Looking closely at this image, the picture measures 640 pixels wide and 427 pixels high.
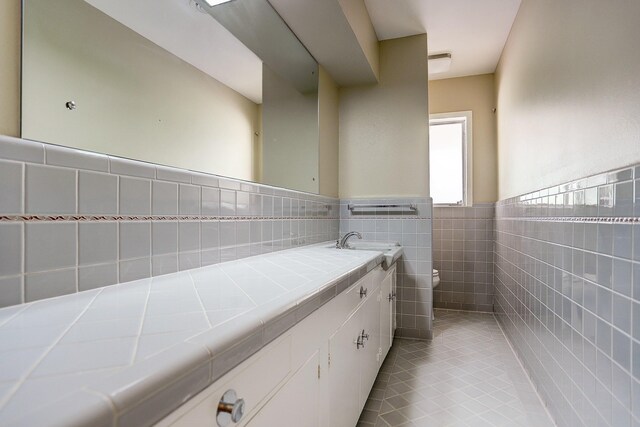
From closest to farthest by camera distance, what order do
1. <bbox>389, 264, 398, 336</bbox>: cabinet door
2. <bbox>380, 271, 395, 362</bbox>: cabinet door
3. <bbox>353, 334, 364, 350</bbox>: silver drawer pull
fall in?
<bbox>353, 334, 364, 350</bbox>: silver drawer pull < <bbox>380, 271, 395, 362</bbox>: cabinet door < <bbox>389, 264, 398, 336</bbox>: cabinet door

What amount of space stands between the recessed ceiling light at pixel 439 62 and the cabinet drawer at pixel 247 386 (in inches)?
130

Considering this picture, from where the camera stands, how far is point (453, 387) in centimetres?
198

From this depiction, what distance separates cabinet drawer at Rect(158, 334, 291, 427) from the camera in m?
0.48

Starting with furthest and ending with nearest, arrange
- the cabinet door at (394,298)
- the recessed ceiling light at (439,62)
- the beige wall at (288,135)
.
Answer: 1. the recessed ceiling light at (439,62)
2. the cabinet door at (394,298)
3. the beige wall at (288,135)

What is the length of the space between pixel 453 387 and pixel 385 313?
57 centimetres

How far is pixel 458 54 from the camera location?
10.6ft

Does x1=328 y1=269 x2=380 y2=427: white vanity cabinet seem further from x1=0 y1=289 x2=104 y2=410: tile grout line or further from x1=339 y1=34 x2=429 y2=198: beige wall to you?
x1=339 y1=34 x2=429 y2=198: beige wall

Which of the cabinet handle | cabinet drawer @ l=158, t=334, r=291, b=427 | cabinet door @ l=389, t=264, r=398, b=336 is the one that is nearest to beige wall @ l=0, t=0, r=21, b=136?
cabinet drawer @ l=158, t=334, r=291, b=427

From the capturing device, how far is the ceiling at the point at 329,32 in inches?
47.8

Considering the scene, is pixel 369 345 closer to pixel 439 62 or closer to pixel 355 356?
pixel 355 356

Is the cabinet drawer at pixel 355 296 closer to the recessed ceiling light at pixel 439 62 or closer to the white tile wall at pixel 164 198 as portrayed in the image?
the white tile wall at pixel 164 198

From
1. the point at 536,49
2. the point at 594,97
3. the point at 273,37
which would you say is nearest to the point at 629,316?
the point at 594,97

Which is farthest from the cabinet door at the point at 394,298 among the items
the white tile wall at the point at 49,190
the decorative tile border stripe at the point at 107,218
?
the white tile wall at the point at 49,190

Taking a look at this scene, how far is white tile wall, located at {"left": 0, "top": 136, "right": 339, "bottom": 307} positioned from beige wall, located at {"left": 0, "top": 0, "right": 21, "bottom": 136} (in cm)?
6
